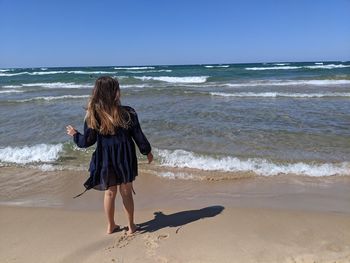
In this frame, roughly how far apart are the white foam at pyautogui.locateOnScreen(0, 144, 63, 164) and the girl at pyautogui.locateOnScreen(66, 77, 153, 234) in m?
3.29

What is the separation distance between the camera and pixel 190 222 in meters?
4.14

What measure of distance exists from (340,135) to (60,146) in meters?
5.56

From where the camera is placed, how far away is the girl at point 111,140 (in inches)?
145

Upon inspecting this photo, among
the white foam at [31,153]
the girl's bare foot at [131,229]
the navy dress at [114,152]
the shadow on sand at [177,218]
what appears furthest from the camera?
the white foam at [31,153]

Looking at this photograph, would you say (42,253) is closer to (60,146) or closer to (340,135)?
(60,146)

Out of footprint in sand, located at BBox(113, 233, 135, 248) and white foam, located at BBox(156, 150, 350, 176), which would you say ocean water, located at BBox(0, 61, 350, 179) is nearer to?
white foam, located at BBox(156, 150, 350, 176)

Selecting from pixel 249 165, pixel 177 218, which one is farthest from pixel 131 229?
pixel 249 165

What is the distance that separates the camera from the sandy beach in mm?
3463

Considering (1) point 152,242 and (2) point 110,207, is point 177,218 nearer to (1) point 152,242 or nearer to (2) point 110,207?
Answer: (1) point 152,242

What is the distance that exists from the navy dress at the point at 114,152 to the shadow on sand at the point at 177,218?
596mm

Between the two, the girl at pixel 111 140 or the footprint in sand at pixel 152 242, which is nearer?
the footprint in sand at pixel 152 242

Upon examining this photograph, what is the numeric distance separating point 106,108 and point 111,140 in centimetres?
32

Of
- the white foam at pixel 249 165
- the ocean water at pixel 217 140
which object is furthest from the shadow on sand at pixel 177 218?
the white foam at pixel 249 165

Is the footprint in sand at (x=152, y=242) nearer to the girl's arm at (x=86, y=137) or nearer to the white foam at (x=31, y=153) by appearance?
the girl's arm at (x=86, y=137)
